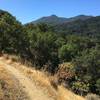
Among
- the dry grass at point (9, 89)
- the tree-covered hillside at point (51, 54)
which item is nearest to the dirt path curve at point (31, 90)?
the dry grass at point (9, 89)

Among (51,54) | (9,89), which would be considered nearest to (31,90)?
(9,89)

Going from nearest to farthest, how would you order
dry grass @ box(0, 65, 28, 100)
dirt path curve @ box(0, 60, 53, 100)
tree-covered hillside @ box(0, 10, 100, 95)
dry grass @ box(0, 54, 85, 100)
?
dry grass @ box(0, 65, 28, 100) < dirt path curve @ box(0, 60, 53, 100) < dry grass @ box(0, 54, 85, 100) < tree-covered hillside @ box(0, 10, 100, 95)

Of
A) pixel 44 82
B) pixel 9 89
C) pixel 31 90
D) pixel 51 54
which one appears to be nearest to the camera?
pixel 9 89

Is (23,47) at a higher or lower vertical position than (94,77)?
higher

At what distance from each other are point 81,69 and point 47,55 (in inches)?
363

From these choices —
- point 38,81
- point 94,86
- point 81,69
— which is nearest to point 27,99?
point 38,81

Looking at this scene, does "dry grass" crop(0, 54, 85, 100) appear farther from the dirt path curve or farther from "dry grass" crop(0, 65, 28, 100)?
"dry grass" crop(0, 65, 28, 100)

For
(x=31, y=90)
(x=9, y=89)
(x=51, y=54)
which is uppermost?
(x=9, y=89)

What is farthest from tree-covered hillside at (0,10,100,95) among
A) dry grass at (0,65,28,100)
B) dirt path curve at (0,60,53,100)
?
dry grass at (0,65,28,100)

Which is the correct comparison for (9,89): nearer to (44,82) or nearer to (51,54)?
(44,82)

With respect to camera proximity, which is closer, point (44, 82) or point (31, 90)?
point (31, 90)

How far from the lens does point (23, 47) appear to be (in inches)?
1694

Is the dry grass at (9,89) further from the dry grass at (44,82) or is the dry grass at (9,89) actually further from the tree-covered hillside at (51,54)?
the tree-covered hillside at (51,54)

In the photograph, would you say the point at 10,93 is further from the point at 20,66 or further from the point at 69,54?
the point at 69,54
